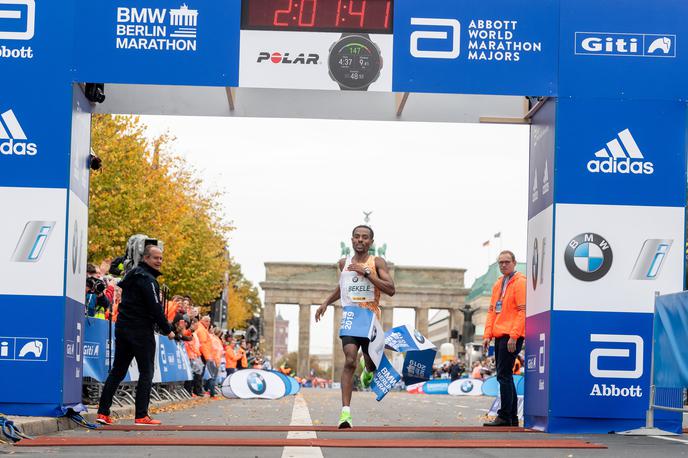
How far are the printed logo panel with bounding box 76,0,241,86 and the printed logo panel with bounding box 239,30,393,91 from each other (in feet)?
0.66

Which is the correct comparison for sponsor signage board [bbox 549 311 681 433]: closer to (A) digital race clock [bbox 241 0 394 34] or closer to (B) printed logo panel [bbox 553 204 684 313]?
(B) printed logo panel [bbox 553 204 684 313]

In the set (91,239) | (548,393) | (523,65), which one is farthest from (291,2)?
(91,239)

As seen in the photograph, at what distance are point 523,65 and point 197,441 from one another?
520 cm

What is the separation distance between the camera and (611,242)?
492 inches

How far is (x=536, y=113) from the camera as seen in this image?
13.6 m

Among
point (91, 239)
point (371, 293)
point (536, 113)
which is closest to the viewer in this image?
point (371, 293)

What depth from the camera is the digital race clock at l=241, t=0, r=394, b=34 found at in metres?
12.7

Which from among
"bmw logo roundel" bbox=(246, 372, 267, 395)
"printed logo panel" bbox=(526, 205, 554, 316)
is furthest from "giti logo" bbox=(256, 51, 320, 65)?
"bmw logo roundel" bbox=(246, 372, 267, 395)

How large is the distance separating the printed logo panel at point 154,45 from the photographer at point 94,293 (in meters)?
4.12

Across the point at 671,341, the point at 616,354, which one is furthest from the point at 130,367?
the point at 671,341

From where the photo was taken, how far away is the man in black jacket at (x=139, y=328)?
1283cm

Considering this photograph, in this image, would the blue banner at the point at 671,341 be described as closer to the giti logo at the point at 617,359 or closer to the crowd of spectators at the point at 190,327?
the giti logo at the point at 617,359

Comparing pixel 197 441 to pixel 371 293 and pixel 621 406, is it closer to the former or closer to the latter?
pixel 371 293

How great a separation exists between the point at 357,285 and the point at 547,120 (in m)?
2.70
